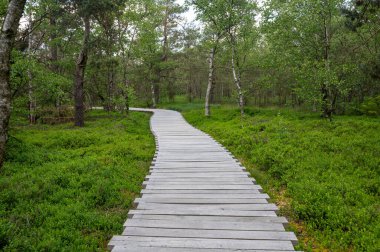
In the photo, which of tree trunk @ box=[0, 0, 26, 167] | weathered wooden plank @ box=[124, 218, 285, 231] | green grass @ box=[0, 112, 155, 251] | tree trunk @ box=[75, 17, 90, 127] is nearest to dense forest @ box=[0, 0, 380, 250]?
tree trunk @ box=[75, 17, 90, 127]

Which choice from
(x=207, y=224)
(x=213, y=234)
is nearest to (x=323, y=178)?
(x=207, y=224)

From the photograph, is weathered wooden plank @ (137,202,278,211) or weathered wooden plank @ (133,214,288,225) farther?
weathered wooden plank @ (137,202,278,211)

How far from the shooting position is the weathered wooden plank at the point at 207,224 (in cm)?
484

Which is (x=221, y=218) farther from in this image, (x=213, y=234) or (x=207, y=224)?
(x=213, y=234)

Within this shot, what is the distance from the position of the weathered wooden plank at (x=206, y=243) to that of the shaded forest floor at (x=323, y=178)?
0.73 meters

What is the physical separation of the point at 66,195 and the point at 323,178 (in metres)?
6.86

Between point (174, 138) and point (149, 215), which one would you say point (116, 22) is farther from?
point (149, 215)

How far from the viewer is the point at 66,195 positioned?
6785 mm

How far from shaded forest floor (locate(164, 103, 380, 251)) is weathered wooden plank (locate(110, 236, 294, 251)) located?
2.40 feet

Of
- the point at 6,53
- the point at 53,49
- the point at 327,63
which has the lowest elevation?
the point at 6,53

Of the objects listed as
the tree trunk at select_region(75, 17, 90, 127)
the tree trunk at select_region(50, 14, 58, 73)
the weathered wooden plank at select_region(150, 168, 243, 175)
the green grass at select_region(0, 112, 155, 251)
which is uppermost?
the tree trunk at select_region(50, 14, 58, 73)

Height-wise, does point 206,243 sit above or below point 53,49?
below

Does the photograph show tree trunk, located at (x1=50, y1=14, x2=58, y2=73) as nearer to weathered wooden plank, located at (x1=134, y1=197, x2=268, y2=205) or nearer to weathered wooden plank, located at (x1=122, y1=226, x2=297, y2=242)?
weathered wooden plank, located at (x1=134, y1=197, x2=268, y2=205)

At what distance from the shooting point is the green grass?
4852 millimetres
